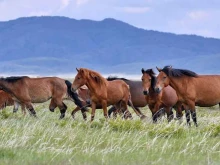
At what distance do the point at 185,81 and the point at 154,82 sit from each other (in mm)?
823

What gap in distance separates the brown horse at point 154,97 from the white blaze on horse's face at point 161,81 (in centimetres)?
52

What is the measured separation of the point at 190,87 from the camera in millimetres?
19812

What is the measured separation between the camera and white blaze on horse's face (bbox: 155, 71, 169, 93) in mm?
19247

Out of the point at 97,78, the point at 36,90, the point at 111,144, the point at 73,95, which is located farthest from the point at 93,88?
the point at 111,144

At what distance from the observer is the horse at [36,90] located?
23.2 meters

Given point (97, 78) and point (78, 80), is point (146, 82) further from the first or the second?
point (78, 80)

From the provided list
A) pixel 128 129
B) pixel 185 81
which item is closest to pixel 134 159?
pixel 128 129

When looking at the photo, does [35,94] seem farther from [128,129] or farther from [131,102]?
[128,129]

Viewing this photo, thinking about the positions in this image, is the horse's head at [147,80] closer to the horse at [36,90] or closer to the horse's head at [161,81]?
the horse's head at [161,81]

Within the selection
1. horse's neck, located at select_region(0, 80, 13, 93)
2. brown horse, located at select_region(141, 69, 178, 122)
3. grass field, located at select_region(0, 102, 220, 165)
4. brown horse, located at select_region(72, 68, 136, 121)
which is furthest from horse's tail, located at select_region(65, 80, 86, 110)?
grass field, located at select_region(0, 102, 220, 165)

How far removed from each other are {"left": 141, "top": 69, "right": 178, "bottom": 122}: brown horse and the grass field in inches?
108

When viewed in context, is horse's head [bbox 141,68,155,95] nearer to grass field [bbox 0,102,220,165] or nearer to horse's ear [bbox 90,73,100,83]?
horse's ear [bbox 90,73,100,83]

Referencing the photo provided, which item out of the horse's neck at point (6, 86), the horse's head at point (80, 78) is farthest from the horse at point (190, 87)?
the horse's neck at point (6, 86)

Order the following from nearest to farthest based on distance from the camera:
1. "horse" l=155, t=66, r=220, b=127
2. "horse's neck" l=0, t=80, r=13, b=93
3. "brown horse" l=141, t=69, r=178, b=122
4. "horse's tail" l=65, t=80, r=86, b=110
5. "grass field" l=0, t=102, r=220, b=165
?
1. "grass field" l=0, t=102, r=220, b=165
2. "horse" l=155, t=66, r=220, b=127
3. "brown horse" l=141, t=69, r=178, b=122
4. "horse's neck" l=0, t=80, r=13, b=93
5. "horse's tail" l=65, t=80, r=86, b=110
